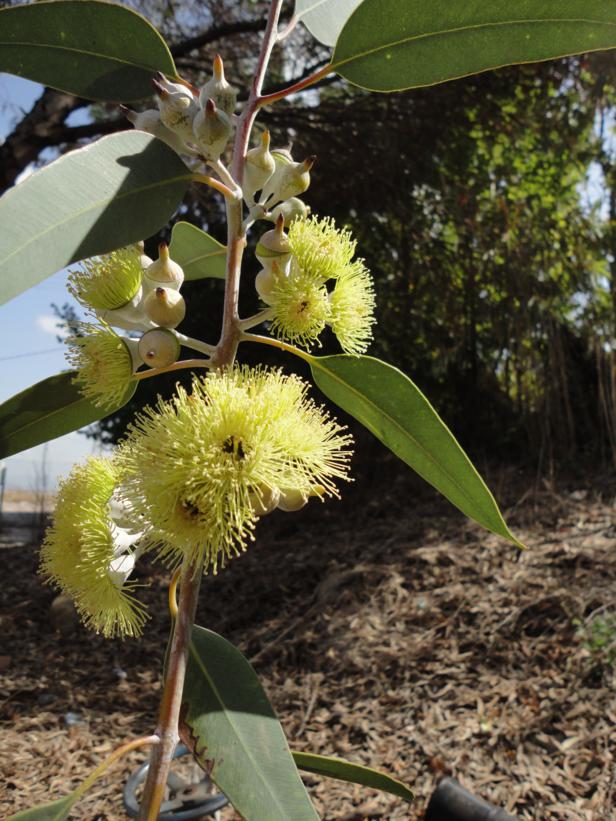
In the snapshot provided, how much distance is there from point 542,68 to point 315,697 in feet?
14.9

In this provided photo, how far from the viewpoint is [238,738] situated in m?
0.74

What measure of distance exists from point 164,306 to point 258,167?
0.17 meters

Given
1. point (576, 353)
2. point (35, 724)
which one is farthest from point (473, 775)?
point (576, 353)

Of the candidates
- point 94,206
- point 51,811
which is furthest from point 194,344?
point 51,811

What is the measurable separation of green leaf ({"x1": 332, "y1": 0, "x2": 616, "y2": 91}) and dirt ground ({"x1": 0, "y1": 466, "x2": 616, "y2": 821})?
205cm

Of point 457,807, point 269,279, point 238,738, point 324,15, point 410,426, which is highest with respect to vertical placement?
point 324,15

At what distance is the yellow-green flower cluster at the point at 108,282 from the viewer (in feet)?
2.31

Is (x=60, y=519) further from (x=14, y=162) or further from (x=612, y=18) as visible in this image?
(x=14, y=162)

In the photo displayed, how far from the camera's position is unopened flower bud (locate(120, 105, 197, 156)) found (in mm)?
666

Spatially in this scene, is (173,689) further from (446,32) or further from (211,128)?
(446,32)

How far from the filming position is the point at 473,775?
2191mm

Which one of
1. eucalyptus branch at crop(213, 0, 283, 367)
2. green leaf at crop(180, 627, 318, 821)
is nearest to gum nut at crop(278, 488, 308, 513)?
eucalyptus branch at crop(213, 0, 283, 367)

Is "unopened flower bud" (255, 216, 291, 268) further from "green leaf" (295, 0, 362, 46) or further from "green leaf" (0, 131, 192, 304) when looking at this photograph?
"green leaf" (295, 0, 362, 46)

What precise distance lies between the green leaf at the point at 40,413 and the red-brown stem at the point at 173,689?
217 millimetres
